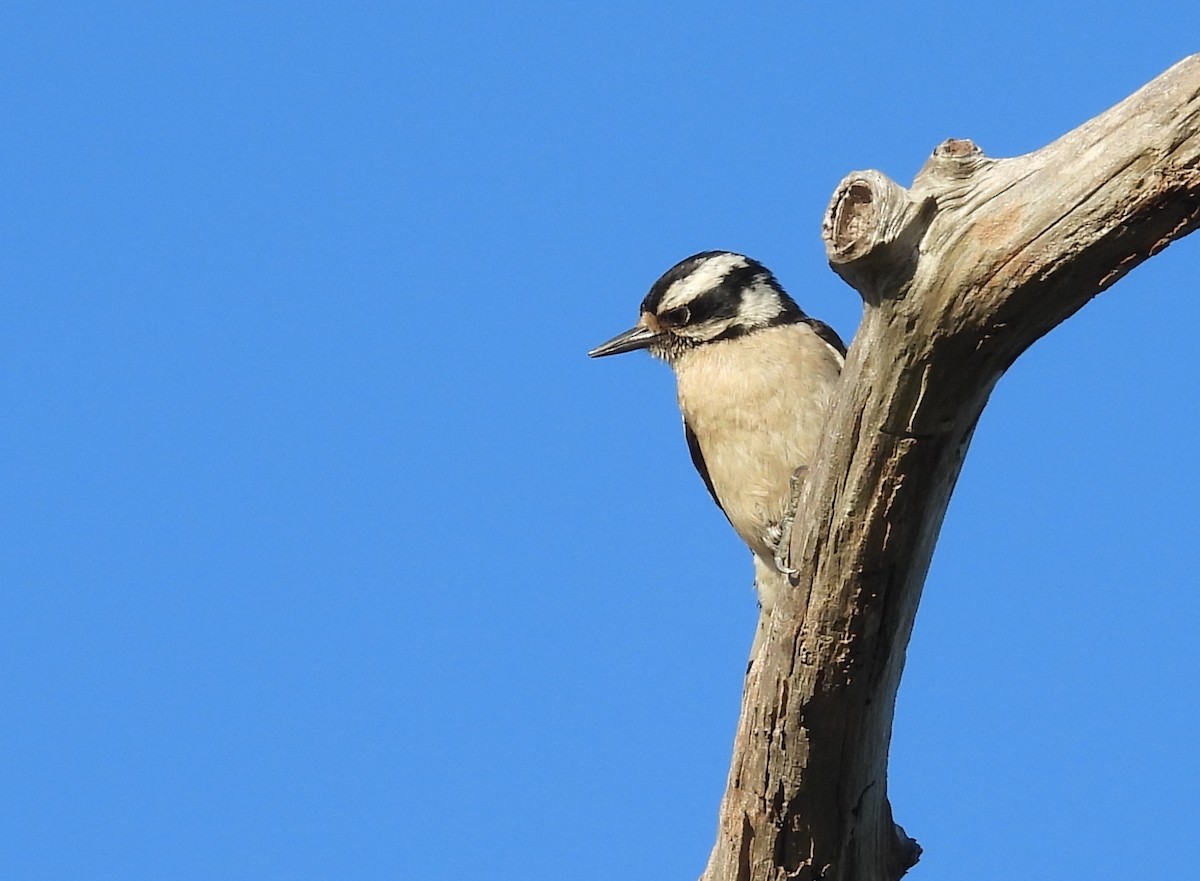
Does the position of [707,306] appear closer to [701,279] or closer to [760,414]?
[701,279]

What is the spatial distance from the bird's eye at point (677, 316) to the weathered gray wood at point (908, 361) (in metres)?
2.62

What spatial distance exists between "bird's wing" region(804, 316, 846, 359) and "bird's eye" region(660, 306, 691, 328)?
55 centimetres

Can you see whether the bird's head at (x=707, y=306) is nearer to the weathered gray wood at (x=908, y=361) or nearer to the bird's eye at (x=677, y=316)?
the bird's eye at (x=677, y=316)

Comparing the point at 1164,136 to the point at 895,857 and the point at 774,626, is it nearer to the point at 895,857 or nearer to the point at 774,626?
the point at 774,626

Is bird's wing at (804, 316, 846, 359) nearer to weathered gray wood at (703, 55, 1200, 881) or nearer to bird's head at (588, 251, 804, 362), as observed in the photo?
bird's head at (588, 251, 804, 362)

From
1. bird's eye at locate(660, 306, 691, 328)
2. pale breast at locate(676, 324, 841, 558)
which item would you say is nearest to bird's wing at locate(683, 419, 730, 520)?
pale breast at locate(676, 324, 841, 558)

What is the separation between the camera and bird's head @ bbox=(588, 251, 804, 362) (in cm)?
728

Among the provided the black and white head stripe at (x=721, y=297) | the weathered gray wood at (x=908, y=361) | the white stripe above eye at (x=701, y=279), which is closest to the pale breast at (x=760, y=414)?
the black and white head stripe at (x=721, y=297)

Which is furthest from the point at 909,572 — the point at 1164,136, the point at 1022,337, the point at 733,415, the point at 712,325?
the point at 712,325

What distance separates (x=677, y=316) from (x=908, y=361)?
11.3 ft

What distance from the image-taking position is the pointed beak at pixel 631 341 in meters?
7.60

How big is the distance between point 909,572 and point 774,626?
1.56 ft

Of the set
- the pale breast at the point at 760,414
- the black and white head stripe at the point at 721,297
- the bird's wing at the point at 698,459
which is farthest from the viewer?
the bird's wing at the point at 698,459

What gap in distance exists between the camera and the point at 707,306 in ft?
24.2
